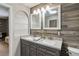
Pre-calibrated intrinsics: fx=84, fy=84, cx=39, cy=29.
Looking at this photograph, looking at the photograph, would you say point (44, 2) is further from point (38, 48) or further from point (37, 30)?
point (38, 48)

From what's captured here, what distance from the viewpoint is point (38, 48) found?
1.74 meters

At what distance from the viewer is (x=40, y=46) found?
172 centimetres

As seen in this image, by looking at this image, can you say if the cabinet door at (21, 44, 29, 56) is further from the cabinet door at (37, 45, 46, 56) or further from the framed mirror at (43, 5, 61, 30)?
the framed mirror at (43, 5, 61, 30)

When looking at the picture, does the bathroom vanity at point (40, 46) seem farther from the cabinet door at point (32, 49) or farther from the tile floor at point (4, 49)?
the tile floor at point (4, 49)

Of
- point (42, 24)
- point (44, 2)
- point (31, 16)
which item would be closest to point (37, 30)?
point (42, 24)

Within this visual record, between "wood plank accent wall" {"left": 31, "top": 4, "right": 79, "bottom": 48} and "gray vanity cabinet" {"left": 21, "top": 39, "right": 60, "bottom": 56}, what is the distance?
1.23ft

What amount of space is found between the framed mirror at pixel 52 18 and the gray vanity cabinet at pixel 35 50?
19.2 inches

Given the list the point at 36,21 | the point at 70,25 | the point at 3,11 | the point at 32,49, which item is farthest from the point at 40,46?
the point at 3,11

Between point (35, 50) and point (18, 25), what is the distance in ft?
2.15

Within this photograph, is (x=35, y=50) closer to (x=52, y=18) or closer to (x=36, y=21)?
(x=36, y=21)

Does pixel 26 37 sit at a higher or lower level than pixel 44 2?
lower

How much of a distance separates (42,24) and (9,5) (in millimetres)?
830

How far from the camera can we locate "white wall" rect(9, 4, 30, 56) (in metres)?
1.78

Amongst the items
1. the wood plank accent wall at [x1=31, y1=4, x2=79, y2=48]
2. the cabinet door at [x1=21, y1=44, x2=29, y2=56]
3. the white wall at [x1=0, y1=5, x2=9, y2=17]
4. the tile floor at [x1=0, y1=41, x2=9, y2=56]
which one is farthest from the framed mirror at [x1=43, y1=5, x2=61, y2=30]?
the tile floor at [x1=0, y1=41, x2=9, y2=56]
